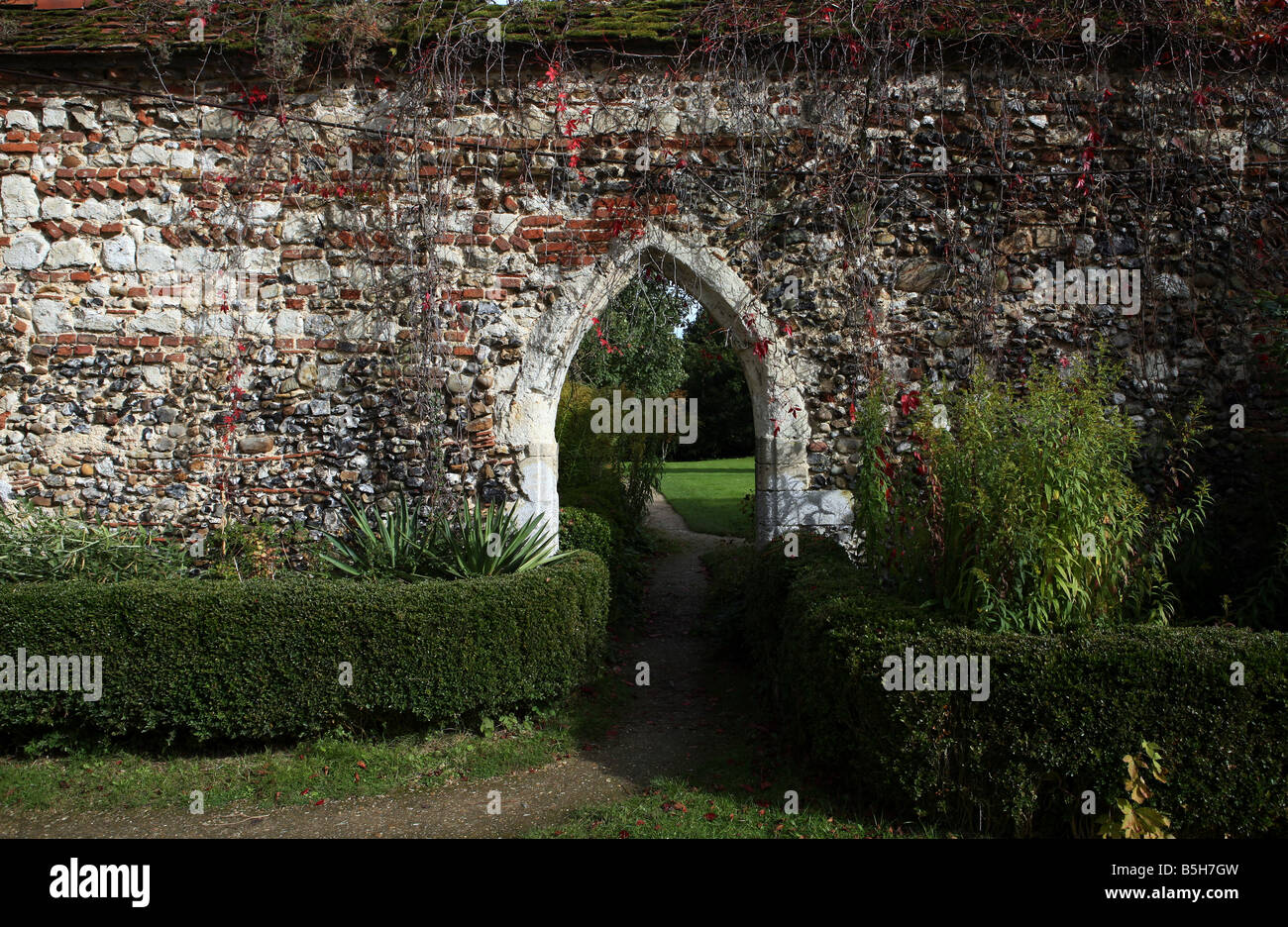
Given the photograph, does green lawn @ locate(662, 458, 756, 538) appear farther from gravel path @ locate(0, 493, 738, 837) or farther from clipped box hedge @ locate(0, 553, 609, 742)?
clipped box hedge @ locate(0, 553, 609, 742)

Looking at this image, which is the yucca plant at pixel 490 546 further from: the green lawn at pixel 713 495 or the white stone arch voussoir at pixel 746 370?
the green lawn at pixel 713 495

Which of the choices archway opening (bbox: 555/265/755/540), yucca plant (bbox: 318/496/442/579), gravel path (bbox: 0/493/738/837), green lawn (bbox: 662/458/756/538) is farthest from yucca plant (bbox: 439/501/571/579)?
green lawn (bbox: 662/458/756/538)

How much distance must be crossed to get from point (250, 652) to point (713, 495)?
11.1 meters

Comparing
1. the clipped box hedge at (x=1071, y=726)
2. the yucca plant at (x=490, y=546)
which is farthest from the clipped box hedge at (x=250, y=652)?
A: the clipped box hedge at (x=1071, y=726)

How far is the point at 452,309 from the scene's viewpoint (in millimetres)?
5836

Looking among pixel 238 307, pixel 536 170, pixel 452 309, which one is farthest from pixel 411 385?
pixel 536 170

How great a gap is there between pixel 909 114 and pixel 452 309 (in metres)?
3.56

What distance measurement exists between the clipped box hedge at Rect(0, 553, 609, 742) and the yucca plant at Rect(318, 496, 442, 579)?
0.48 meters

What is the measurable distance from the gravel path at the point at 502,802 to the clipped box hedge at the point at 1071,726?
1331 millimetres

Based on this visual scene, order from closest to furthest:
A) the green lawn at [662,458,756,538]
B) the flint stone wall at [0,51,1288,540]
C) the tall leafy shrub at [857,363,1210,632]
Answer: the tall leafy shrub at [857,363,1210,632]
the flint stone wall at [0,51,1288,540]
the green lawn at [662,458,756,538]

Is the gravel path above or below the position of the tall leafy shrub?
below

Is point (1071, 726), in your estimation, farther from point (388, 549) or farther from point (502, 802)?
point (388, 549)

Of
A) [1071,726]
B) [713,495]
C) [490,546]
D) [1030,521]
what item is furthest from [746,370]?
[713,495]

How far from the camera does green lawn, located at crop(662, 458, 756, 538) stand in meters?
12.0
